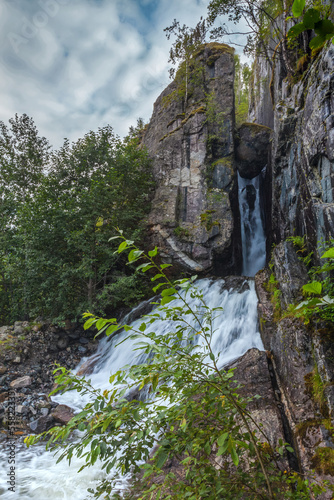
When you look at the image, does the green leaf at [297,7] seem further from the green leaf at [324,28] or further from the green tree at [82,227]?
the green tree at [82,227]

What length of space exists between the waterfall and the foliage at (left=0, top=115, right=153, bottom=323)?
2.41m

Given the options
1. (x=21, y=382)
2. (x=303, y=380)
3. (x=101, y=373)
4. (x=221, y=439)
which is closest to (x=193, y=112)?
(x=101, y=373)

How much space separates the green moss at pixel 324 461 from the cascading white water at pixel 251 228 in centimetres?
908

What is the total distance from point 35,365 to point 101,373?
2338 mm

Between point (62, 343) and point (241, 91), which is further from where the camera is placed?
point (241, 91)

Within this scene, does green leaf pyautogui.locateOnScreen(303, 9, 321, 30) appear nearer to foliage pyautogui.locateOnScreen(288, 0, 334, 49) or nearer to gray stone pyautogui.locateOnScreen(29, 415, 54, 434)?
foliage pyautogui.locateOnScreen(288, 0, 334, 49)

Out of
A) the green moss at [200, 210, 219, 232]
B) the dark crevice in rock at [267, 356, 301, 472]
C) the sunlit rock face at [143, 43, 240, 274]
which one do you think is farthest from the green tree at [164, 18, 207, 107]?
the dark crevice in rock at [267, 356, 301, 472]

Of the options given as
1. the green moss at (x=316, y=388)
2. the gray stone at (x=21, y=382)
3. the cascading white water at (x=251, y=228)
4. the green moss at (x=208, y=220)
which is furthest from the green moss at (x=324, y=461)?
the cascading white water at (x=251, y=228)

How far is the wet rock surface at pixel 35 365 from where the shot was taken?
19.0ft

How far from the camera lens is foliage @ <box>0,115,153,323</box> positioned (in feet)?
33.2

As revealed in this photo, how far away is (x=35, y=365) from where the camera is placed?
8477 mm

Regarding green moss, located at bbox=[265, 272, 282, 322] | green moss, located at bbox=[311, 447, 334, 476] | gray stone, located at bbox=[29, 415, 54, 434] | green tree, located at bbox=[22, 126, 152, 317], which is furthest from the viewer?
green tree, located at bbox=[22, 126, 152, 317]

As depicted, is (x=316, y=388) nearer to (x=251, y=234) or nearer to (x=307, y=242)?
(x=307, y=242)

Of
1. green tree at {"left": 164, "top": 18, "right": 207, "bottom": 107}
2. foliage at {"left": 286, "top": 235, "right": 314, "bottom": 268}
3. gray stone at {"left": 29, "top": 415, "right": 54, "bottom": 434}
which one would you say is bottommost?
gray stone at {"left": 29, "top": 415, "right": 54, "bottom": 434}
